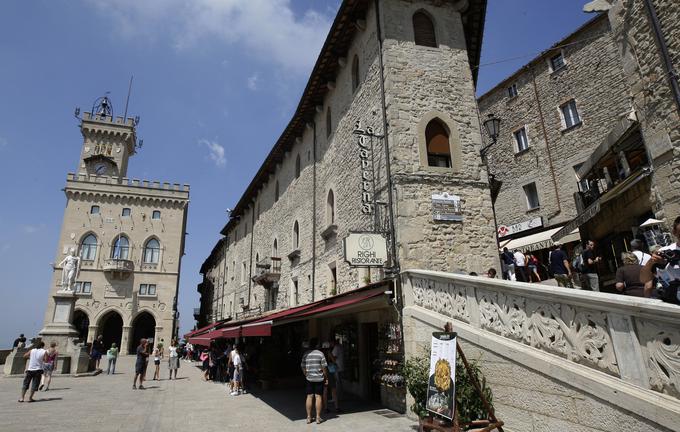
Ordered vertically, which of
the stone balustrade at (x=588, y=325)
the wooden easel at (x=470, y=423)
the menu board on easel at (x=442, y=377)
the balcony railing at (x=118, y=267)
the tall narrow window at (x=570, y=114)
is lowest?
the wooden easel at (x=470, y=423)

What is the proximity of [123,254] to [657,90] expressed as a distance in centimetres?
3713

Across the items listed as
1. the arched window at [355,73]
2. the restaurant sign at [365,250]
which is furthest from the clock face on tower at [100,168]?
the restaurant sign at [365,250]

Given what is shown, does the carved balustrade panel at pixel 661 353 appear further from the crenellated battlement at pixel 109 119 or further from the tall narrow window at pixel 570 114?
the crenellated battlement at pixel 109 119

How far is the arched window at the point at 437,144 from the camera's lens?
382 inches

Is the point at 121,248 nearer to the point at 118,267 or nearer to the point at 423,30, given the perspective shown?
the point at 118,267

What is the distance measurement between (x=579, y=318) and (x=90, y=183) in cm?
3944

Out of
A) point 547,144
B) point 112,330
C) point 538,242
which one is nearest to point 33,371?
point 538,242

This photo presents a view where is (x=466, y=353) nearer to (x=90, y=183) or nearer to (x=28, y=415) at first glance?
(x=28, y=415)

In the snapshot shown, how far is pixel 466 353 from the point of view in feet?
18.0

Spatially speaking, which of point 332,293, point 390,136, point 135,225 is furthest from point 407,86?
point 135,225

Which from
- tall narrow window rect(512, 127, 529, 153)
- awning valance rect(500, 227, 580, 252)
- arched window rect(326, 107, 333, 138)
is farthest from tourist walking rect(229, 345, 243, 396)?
tall narrow window rect(512, 127, 529, 153)

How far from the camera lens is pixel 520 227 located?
18141 mm

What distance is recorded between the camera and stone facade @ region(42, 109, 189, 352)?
3238 centimetres

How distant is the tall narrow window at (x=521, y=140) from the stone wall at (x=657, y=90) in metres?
11.1
